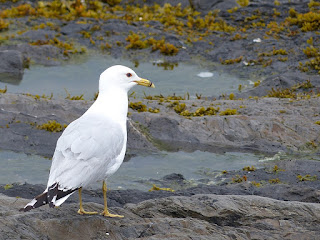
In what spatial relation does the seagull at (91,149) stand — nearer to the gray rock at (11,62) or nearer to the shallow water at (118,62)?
the shallow water at (118,62)

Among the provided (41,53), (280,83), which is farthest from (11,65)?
(280,83)

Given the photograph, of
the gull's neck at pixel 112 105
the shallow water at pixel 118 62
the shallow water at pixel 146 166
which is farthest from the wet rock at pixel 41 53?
the gull's neck at pixel 112 105

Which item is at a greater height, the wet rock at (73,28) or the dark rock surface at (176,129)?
the dark rock surface at (176,129)

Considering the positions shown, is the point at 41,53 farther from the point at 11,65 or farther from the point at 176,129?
the point at 176,129

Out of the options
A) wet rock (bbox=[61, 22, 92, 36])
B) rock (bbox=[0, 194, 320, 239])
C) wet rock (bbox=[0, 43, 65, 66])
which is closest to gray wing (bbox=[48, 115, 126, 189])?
rock (bbox=[0, 194, 320, 239])

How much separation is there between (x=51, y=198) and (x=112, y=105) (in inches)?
68.7

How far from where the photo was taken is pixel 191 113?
13.6 metres

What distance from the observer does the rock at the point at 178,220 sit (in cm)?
624

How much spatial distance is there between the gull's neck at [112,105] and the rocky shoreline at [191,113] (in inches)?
42.1

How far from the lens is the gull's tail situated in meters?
5.96

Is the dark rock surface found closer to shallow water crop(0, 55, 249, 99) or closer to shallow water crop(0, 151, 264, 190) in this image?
shallow water crop(0, 151, 264, 190)

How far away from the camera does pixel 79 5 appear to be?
23.5 metres

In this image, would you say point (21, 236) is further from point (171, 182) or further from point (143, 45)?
point (143, 45)

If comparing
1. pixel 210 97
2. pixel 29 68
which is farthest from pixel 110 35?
pixel 210 97
